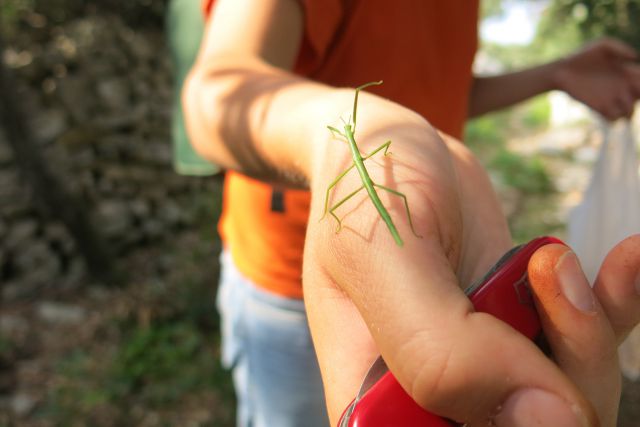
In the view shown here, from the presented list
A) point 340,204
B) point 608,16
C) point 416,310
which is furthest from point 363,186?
point 608,16

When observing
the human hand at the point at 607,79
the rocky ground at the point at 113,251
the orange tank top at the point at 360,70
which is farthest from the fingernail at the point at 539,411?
the rocky ground at the point at 113,251

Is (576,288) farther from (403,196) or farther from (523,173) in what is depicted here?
(523,173)

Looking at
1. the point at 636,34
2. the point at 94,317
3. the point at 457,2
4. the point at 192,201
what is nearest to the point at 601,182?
the point at 636,34

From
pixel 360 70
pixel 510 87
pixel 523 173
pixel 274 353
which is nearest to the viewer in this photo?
pixel 360 70

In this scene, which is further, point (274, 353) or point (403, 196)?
point (274, 353)

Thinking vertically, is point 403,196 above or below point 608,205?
above

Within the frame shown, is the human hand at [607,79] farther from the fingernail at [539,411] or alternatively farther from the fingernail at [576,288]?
the fingernail at [539,411]

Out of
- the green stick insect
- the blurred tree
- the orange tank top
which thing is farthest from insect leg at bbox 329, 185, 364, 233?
the blurred tree
